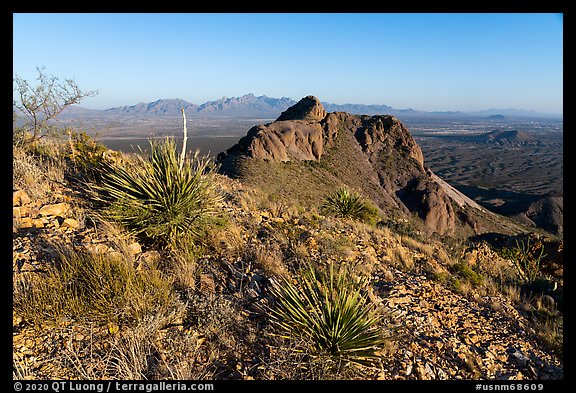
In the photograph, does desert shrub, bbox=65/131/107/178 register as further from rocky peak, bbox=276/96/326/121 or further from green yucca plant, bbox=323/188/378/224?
rocky peak, bbox=276/96/326/121

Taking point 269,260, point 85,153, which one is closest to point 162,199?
point 269,260

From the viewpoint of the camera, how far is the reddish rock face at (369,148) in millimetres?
32812

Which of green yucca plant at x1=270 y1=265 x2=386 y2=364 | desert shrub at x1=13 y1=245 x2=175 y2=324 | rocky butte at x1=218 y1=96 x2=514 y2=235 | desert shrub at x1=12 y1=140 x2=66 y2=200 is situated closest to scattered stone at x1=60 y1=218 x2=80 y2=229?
desert shrub at x1=12 y1=140 x2=66 y2=200

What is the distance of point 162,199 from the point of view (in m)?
4.61

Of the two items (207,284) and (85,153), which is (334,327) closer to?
(207,284)

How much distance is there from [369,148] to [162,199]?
44.6 meters

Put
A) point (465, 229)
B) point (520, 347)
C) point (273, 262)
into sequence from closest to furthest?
point (520, 347) → point (273, 262) → point (465, 229)

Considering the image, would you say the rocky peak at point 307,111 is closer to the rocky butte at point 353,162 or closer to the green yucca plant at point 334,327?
the rocky butte at point 353,162

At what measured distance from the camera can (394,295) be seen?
458 cm

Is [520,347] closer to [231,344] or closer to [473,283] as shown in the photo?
[473,283]

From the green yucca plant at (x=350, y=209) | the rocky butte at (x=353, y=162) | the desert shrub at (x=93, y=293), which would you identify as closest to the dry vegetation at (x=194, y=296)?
the desert shrub at (x=93, y=293)

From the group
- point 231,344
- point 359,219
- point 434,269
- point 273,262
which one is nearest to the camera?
point 231,344

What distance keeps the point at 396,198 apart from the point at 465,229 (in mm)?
8902
